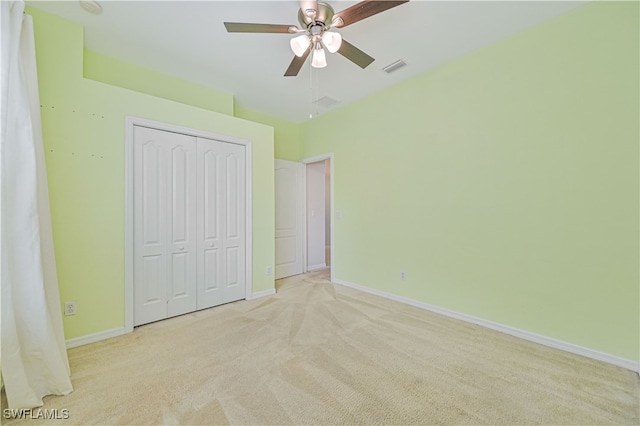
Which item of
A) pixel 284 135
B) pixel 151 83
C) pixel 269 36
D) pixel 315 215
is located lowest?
pixel 315 215

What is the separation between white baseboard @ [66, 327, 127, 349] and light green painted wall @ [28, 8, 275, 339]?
0.04 meters

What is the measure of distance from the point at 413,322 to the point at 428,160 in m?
1.85

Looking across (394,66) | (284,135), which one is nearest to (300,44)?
(394,66)

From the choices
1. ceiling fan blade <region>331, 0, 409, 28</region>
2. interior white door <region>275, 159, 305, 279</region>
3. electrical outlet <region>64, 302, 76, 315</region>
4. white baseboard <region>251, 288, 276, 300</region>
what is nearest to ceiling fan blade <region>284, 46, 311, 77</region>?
ceiling fan blade <region>331, 0, 409, 28</region>

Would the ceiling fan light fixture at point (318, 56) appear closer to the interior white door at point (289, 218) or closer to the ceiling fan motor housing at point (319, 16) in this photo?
the ceiling fan motor housing at point (319, 16)

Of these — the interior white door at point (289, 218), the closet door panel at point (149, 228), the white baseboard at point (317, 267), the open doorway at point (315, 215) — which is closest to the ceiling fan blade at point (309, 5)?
the closet door panel at point (149, 228)

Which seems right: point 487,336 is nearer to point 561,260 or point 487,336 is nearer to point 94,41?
point 561,260

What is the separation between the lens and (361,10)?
5.67 feet

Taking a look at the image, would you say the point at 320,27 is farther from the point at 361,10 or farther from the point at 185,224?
the point at 185,224

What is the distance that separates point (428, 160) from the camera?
3045 millimetres

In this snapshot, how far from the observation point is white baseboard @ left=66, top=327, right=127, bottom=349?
2.23 metres

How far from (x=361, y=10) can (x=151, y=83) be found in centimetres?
262

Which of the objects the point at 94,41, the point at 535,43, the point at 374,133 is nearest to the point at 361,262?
the point at 374,133

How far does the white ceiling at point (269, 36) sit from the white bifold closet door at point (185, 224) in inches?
33.3
